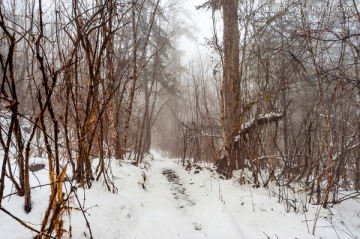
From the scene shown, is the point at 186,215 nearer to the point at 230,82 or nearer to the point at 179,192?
the point at 179,192

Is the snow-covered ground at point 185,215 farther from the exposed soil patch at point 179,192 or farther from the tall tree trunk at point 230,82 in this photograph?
the tall tree trunk at point 230,82

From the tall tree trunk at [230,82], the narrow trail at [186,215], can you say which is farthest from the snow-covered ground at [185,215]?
the tall tree trunk at [230,82]

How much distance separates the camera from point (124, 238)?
9.26 feet

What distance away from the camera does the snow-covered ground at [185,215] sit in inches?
96.1

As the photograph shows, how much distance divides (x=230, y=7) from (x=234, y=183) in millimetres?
3880

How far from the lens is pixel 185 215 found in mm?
3787

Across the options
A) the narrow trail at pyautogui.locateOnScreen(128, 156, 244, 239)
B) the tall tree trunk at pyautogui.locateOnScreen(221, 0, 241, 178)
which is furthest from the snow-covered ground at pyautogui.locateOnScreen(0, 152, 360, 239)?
the tall tree trunk at pyautogui.locateOnScreen(221, 0, 241, 178)

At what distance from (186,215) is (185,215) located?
1 centimetres

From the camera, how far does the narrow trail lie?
3.12 meters

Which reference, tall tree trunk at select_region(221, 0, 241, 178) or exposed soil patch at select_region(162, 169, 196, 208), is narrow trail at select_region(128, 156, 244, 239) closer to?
exposed soil patch at select_region(162, 169, 196, 208)

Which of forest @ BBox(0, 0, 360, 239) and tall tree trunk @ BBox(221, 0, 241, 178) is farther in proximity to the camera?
tall tree trunk @ BBox(221, 0, 241, 178)

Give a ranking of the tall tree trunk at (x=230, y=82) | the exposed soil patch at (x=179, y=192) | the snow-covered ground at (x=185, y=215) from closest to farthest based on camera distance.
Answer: the snow-covered ground at (x=185, y=215) → the exposed soil patch at (x=179, y=192) → the tall tree trunk at (x=230, y=82)

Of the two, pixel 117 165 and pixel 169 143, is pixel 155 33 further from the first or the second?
pixel 117 165

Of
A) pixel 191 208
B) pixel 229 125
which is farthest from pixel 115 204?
pixel 229 125
